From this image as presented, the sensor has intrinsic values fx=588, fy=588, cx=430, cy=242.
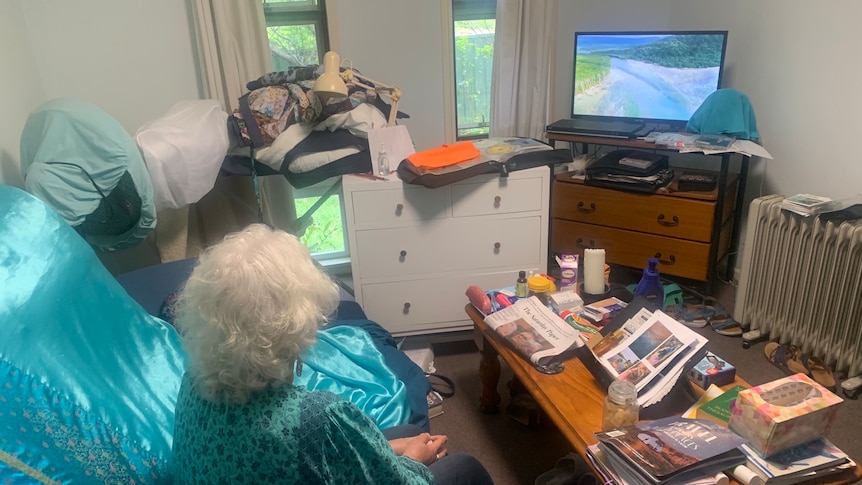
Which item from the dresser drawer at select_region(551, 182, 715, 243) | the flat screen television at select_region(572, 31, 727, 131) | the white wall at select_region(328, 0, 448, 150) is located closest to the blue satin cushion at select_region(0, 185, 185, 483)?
the white wall at select_region(328, 0, 448, 150)

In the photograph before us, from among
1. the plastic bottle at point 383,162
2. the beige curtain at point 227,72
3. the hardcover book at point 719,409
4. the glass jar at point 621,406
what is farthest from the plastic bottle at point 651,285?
the beige curtain at point 227,72

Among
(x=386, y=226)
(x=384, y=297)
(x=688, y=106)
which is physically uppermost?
(x=688, y=106)

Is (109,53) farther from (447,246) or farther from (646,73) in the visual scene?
(646,73)

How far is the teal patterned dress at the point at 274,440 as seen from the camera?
946 millimetres

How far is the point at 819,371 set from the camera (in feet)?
7.38

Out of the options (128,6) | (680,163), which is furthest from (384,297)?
(680,163)

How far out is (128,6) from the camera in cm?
249

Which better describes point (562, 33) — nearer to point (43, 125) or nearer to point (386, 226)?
point (386, 226)

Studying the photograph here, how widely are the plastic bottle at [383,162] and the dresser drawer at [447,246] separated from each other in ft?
0.75

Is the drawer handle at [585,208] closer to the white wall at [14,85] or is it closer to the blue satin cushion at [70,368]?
the blue satin cushion at [70,368]

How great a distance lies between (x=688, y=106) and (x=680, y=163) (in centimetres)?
46

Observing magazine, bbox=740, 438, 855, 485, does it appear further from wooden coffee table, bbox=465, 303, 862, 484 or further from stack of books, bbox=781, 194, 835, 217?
stack of books, bbox=781, 194, 835, 217

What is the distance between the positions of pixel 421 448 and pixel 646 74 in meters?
2.22

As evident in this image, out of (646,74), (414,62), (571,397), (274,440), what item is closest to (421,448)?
(571,397)
